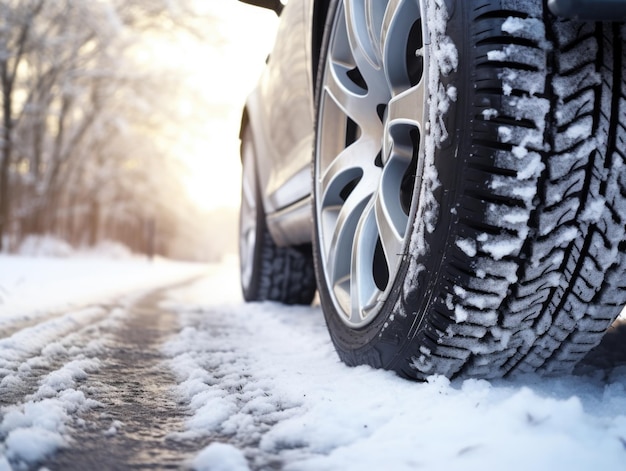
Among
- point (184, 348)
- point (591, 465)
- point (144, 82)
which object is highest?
point (144, 82)

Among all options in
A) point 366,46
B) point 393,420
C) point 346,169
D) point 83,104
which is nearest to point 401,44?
point 366,46

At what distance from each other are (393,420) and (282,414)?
0.81 ft

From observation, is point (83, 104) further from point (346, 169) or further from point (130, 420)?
point (130, 420)

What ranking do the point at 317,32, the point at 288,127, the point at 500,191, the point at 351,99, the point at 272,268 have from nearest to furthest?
the point at 500,191 → the point at 351,99 → the point at 317,32 → the point at 288,127 → the point at 272,268

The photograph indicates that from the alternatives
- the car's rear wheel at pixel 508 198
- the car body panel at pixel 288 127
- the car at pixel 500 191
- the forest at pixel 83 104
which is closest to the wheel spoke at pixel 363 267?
the car at pixel 500 191

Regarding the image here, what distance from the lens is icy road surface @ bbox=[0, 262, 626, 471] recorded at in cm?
89

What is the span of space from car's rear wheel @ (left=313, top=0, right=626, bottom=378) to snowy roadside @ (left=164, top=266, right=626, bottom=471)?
9 cm

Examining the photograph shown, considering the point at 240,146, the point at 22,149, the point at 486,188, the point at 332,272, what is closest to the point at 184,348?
the point at 332,272

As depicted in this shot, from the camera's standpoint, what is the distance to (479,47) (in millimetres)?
1061

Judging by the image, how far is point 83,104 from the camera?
53.0 feet

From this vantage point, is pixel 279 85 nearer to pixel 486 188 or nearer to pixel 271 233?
pixel 271 233

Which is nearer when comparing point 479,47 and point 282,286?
point 479,47

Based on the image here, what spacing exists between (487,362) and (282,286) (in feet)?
7.14

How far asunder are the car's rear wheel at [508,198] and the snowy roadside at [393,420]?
0.30 ft
